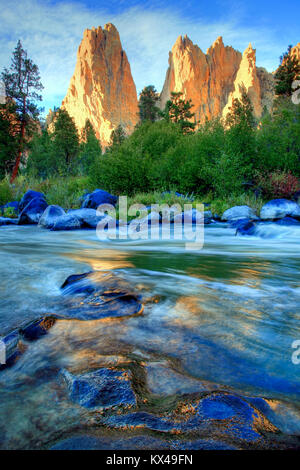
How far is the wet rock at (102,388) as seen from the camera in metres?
1.17

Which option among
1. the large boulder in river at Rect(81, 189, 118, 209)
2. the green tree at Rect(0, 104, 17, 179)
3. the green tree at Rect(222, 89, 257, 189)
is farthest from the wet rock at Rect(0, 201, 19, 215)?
the green tree at Rect(0, 104, 17, 179)

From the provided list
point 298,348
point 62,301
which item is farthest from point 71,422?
point 62,301

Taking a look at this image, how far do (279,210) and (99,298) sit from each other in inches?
421

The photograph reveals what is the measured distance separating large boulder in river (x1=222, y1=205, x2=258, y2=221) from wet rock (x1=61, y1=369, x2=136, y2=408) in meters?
11.2

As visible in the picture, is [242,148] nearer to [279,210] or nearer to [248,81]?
[279,210]

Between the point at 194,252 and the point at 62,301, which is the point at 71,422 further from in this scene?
the point at 194,252

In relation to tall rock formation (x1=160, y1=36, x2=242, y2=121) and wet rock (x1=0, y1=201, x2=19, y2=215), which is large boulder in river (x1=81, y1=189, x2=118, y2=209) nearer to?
wet rock (x1=0, y1=201, x2=19, y2=215)

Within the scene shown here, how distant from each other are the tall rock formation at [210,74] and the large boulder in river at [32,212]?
103 m

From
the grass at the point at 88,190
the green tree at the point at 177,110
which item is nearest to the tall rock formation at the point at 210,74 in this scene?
the green tree at the point at 177,110

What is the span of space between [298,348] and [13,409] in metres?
1.55

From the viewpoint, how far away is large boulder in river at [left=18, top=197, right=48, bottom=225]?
40.8 feet

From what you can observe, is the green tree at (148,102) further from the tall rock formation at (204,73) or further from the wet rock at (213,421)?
the tall rock formation at (204,73)

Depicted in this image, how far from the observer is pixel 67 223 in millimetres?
10602

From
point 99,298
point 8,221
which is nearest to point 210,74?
point 8,221
